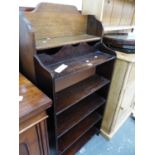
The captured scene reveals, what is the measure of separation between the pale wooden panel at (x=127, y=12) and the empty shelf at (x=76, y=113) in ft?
3.31

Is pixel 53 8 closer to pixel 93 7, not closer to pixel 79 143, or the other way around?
pixel 93 7

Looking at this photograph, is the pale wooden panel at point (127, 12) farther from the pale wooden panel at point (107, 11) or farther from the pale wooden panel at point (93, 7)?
the pale wooden panel at point (93, 7)

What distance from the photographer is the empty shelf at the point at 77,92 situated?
95 centimetres

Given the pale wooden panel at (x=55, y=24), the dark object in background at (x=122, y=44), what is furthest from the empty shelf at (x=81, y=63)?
the pale wooden panel at (x=55, y=24)

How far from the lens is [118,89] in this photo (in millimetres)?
1312

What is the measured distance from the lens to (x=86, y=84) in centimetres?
120

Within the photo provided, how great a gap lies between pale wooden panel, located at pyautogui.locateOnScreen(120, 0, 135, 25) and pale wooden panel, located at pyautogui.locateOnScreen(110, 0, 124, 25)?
3.0 inches

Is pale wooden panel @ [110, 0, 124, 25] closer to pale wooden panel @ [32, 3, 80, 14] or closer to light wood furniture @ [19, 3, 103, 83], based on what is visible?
light wood furniture @ [19, 3, 103, 83]

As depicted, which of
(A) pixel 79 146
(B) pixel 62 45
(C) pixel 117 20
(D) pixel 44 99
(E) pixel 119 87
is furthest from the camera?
(C) pixel 117 20

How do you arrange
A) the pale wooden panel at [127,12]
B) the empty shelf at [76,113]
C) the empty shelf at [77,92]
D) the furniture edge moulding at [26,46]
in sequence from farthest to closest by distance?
the pale wooden panel at [127,12] < the empty shelf at [76,113] < the empty shelf at [77,92] < the furniture edge moulding at [26,46]

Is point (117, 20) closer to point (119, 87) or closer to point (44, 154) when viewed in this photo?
point (119, 87)

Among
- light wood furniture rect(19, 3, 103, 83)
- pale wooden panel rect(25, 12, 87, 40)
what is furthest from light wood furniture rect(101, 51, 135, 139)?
pale wooden panel rect(25, 12, 87, 40)
